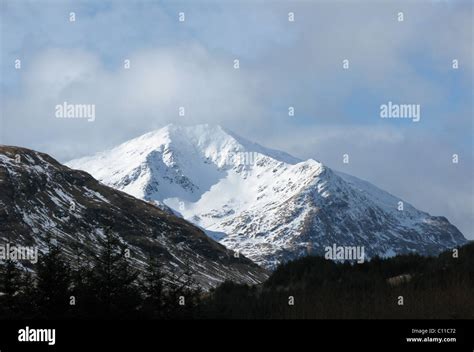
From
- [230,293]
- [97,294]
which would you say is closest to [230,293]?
[230,293]

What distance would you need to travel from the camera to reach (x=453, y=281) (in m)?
40.7

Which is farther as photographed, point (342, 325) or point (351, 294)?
point (351, 294)

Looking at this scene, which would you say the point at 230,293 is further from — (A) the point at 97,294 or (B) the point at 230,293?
(A) the point at 97,294

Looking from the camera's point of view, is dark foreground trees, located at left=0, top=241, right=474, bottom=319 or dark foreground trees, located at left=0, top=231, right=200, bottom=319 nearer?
dark foreground trees, located at left=0, top=231, right=200, bottom=319

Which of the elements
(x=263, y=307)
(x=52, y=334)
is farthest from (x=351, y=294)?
(x=52, y=334)

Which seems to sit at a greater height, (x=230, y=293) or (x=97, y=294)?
(x=230, y=293)

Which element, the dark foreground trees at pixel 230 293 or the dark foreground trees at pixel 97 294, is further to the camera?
the dark foreground trees at pixel 230 293

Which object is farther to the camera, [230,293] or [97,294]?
[230,293]

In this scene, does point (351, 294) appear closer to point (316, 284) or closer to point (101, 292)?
point (316, 284)

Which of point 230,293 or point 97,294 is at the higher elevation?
point 230,293

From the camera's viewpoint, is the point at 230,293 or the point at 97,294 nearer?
the point at 97,294

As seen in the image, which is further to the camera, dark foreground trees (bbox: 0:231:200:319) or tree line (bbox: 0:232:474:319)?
tree line (bbox: 0:232:474:319)

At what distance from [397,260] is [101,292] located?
23368 millimetres

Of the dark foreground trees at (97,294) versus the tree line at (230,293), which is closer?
the dark foreground trees at (97,294)
